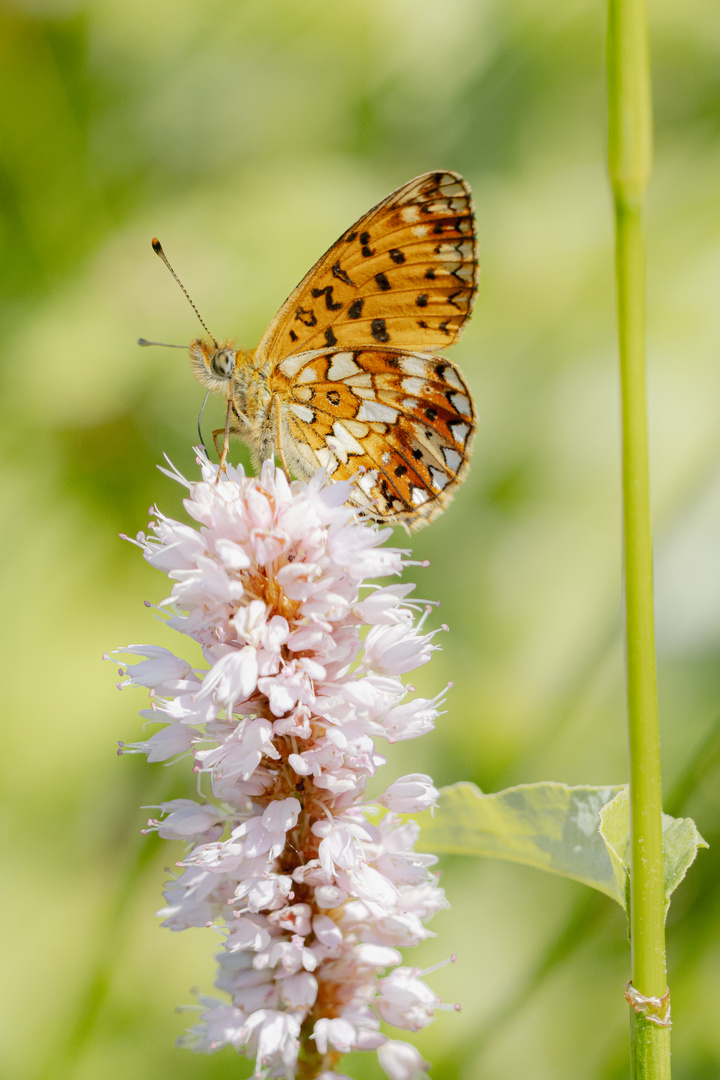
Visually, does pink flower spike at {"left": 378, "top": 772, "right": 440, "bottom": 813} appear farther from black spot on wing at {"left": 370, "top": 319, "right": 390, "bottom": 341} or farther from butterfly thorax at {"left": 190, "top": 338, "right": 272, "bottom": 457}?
black spot on wing at {"left": 370, "top": 319, "right": 390, "bottom": 341}

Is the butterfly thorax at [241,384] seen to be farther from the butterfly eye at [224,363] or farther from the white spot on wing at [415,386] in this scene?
the white spot on wing at [415,386]

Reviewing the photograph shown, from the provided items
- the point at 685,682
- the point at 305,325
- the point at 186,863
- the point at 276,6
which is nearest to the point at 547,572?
the point at 685,682

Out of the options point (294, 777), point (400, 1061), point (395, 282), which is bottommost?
point (400, 1061)

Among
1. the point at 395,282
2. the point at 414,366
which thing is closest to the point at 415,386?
the point at 414,366

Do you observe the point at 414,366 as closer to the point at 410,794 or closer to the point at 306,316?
the point at 306,316

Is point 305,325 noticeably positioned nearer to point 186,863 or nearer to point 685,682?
point 186,863

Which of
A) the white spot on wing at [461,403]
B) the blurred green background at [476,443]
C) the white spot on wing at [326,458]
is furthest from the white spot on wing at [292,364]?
the blurred green background at [476,443]

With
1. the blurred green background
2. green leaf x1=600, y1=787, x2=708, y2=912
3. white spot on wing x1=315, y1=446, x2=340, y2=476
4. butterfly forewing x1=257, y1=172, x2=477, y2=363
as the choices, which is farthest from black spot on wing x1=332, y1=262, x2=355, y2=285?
green leaf x1=600, y1=787, x2=708, y2=912
